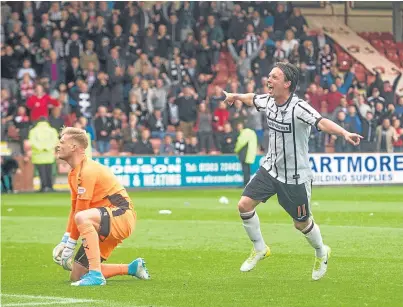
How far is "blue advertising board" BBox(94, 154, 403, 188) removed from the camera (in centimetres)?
2972

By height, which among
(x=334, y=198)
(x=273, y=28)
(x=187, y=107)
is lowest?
(x=334, y=198)

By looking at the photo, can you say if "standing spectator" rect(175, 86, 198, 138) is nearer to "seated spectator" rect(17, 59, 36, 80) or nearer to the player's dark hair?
"seated spectator" rect(17, 59, 36, 80)

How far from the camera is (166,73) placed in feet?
110

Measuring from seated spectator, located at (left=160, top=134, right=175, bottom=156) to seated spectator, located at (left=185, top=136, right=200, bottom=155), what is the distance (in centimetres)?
47

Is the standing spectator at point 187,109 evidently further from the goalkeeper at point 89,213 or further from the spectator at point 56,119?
the goalkeeper at point 89,213

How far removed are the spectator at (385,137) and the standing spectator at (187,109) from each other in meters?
5.59

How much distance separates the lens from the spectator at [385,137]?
3164 cm

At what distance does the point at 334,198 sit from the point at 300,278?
14526mm

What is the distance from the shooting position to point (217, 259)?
12836mm

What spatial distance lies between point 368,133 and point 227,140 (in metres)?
4.59

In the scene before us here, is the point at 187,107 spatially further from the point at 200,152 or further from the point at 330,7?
the point at 330,7

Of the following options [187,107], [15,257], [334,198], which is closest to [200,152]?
[187,107]

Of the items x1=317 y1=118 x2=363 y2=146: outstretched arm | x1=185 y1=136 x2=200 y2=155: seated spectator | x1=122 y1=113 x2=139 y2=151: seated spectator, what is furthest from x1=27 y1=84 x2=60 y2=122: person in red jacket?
x1=317 y1=118 x2=363 y2=146: outstretched arm

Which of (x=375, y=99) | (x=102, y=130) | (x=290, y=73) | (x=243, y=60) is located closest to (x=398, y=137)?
(x=375, y=99)
